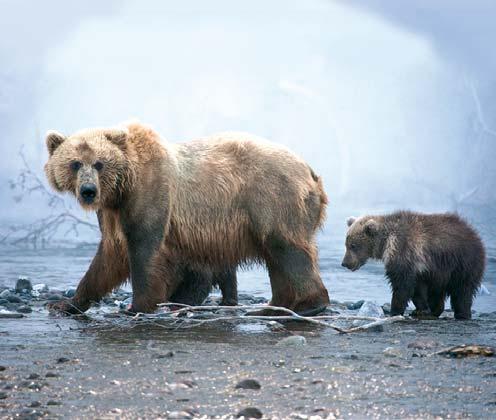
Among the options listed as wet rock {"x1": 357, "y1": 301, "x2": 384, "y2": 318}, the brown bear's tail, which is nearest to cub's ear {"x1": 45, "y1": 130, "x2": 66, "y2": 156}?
the brown bear's tail

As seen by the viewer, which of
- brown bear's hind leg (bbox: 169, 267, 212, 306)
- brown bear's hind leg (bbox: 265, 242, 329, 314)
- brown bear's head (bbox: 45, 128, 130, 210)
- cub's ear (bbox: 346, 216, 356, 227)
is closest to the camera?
brown bear's head (bbox: 45, 128, 130, 210)

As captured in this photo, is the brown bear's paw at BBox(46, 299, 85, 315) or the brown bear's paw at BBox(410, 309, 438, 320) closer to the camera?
the brown bear's paw at BBox(46, 299, 85, 315)

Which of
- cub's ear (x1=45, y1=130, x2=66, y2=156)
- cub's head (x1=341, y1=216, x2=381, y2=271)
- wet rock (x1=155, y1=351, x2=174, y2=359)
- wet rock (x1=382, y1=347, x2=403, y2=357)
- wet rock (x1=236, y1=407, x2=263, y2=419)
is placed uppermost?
cub's ear (x1=45, y1=130, x2=66, y2=156)

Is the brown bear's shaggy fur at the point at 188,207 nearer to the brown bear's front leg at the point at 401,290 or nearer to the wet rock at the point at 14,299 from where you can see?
the brown bear's front leg at the point at 401,290

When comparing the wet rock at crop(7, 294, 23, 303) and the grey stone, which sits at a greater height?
the grey stone

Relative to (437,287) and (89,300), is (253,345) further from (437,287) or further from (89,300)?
(437,287)

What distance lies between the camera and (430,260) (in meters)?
7.65

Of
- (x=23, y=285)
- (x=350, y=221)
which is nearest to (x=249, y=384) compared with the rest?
(x=350, y=221)

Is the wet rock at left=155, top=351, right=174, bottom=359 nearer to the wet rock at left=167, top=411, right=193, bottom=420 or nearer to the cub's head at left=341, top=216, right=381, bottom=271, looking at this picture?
the wet rock at left=167, top=411, right=193, bottom=420

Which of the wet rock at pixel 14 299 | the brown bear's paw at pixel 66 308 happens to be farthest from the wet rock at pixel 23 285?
the brown bear's paw at pixel 66 308

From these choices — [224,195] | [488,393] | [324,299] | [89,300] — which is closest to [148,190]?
[224,195]

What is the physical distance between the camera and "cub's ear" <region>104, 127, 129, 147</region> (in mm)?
6480

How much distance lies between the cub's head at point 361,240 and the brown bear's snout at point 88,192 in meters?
2.65

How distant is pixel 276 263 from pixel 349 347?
69.5 inches
